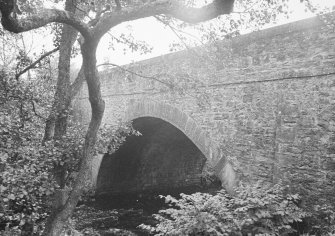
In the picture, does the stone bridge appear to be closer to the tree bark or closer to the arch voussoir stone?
the arch voussoir stone

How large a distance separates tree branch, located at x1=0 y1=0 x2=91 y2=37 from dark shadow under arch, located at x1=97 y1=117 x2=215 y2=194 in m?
7.12

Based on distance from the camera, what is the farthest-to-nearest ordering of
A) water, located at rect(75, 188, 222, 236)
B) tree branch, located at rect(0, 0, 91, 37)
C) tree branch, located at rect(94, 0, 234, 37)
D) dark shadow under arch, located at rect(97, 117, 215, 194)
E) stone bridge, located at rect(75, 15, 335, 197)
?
dark shadow under arch, located at rect(97, 117, 215, 194) → water, located at rect(75, 188, 222, 236) → stone bridge, located at rect(75, 15, 335, 197) → tree branch, located at rect(94, 0, 234, 37) → tree branch, located at rect(0, 0, 91, 37)

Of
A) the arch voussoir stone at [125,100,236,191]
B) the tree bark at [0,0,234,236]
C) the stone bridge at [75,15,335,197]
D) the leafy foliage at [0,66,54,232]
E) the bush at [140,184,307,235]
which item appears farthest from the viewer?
the arch voussoir stone at [125,100,236,191]

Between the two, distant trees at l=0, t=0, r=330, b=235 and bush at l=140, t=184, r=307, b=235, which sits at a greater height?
distant trees at l=0, t=0, r=330, b=235

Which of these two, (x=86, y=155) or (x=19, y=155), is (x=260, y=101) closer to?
(x=86, y=155)

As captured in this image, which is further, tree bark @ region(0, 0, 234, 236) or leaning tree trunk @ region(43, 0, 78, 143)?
leaning tree trunk @ region(43, 0, 78, 143)

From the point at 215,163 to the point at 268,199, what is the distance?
1.86m

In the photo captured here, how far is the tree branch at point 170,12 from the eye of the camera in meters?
3.48

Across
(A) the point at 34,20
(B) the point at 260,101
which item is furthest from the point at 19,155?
(B) the point at 260,101

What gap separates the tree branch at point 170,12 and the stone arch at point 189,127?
366 centimetres

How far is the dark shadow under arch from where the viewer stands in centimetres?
1205

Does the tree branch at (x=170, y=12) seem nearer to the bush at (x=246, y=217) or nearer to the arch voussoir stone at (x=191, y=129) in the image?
the bush at (x=246, y=217)

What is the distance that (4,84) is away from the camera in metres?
4.86

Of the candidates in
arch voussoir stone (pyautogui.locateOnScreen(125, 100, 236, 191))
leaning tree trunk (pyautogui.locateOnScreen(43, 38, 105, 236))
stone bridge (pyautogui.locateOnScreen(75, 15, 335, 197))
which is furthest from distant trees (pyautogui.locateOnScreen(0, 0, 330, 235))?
arch voussoir stone (pyautogui.locateOnScreen(125, 100, 236, 191))
